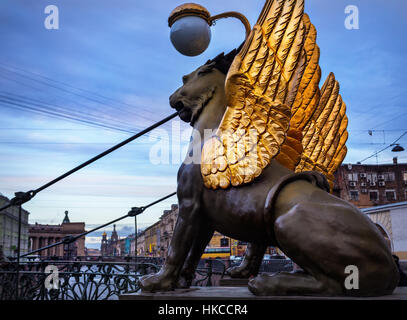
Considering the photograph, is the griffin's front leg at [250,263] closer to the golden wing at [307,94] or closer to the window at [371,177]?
the golden wing at [307,94]

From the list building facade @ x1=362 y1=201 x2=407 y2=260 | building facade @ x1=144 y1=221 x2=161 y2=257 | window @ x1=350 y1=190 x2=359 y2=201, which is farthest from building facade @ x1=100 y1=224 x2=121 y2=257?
building facade @ x1=362 y1=201 x2=407 y2=260

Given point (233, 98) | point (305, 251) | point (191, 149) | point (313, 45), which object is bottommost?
point (305, 251)

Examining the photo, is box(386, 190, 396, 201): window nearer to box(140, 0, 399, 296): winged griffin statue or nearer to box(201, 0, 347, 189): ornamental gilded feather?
box(140, 0, 399, 296): winged griffin statue

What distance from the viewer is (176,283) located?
8.50 ft

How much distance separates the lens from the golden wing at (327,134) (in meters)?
3.43

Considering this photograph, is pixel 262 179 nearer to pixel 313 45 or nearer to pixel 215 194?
pixel 215 194

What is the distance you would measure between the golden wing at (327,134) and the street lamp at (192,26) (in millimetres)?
1140

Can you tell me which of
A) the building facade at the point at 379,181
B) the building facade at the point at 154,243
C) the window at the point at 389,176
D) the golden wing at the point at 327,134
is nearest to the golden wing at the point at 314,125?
the golden wing at the point at 327,134

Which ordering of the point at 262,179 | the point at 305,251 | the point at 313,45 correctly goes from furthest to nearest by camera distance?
the point at 313,45 → the point at 262,179 → the point at 305,251

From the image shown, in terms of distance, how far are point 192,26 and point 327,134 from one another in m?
1.65

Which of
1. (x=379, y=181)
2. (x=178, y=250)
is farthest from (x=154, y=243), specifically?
(x=178, y=250)
